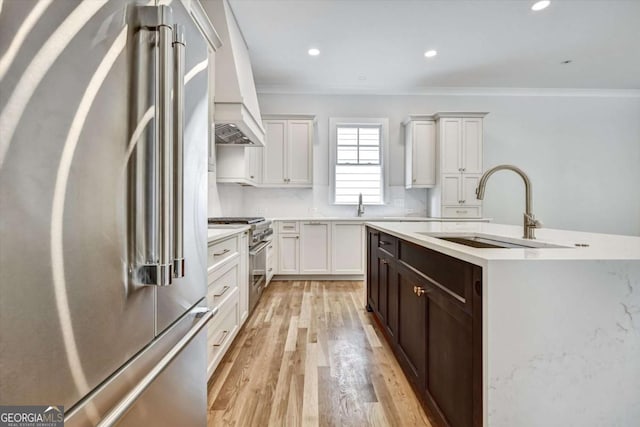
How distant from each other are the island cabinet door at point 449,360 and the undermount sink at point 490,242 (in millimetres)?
533

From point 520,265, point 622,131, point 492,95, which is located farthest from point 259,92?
point 622,131

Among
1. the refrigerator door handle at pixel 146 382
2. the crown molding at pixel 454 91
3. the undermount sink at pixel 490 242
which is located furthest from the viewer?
the crown molding at pixel 454 91

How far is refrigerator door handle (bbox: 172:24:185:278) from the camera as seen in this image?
71 cm

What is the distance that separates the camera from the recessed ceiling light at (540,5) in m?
2.88

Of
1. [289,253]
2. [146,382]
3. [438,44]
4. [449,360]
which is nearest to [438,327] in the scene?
[449,360]

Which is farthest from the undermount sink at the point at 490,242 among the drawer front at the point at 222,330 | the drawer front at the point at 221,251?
the drawer front at the point at 222,330

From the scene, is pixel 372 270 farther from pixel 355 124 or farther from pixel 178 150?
pixel 355 124

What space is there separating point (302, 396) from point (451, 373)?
873mm

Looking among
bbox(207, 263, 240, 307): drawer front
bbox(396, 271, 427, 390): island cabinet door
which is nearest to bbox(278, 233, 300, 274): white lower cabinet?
bbox(207, 263, 240, 307): drawer front

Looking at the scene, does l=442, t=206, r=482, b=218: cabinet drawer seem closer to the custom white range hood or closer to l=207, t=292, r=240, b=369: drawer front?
the custom white range hood

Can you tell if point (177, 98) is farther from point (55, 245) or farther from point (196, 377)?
point (196, 377)

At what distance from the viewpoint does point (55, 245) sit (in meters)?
0.45

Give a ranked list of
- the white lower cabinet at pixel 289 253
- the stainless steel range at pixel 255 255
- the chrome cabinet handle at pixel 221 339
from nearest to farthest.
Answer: the chrome cabinet handle at pixel 221 339, the stainless steel range at pixel 255 255, the white lower cabinet at pixel 289 253

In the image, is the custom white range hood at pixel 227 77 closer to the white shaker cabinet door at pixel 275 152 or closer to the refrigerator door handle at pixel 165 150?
the white shaker cabinet door at pixel 275 152
